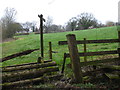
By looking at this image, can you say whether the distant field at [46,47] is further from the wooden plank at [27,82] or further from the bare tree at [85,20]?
the bare tree at [85,20]

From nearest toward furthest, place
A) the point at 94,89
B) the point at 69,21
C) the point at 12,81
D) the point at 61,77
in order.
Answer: the point at 94,89 < the point at 12,81 < the point at 61,77 < the point at 69,21

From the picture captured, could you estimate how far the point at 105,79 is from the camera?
151 inches

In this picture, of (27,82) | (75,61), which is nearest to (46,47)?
(27,82)

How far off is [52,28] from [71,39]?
55.0m

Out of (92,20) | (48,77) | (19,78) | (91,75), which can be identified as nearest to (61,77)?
(48,77)

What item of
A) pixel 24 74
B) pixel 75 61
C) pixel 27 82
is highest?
pixel 75 61

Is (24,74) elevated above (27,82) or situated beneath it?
elevated above


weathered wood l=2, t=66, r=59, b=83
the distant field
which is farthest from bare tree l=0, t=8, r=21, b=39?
weathered wood l=2, t=66, r=59, b=83

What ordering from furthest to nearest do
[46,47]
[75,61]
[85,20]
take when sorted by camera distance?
[85,20] → [46,47] → [75,61]

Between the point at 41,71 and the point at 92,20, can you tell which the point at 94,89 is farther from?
the point at 92,20

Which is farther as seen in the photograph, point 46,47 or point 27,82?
point 46,47

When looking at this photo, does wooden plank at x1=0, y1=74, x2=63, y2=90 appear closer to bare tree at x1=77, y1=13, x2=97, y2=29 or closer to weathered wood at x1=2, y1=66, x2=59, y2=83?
weathered wood at x1=2, y1=66, x2=59, y2=83

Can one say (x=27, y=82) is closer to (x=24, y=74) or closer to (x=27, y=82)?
(x=27, y=82)

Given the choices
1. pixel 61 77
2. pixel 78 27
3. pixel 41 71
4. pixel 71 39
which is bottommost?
pixel 61 77
